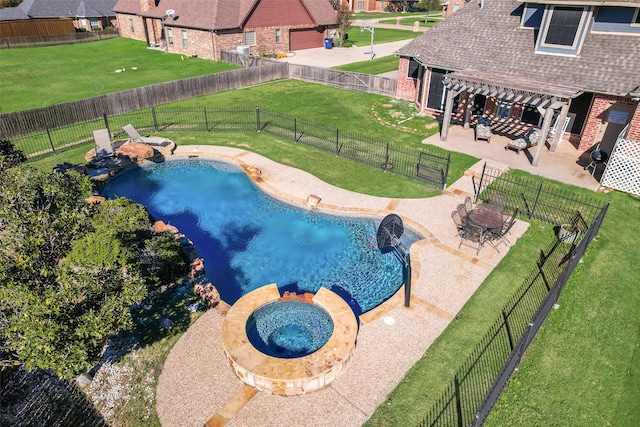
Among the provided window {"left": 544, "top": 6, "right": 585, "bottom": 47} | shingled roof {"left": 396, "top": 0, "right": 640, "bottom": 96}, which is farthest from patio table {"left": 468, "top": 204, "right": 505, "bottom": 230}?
window {"left": 544, "top": 6, "right": 585, "bottom": 47}

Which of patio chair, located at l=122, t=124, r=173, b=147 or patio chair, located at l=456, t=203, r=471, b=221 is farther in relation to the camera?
patio chair, located at l=122, t=124, r=173, b=147

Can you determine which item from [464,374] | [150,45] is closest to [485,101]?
[464,374]

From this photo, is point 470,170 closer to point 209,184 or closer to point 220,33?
point 209,184

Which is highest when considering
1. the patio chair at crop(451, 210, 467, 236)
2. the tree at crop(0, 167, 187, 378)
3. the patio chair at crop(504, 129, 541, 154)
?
the tree at crop(0, 167, 187, 378)

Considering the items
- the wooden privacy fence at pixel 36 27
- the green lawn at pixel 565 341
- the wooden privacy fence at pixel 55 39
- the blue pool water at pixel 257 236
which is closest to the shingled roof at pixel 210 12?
the wooden privacy fence at pixel 55 39

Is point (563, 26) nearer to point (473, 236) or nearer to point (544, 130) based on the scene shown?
point (544, 130)

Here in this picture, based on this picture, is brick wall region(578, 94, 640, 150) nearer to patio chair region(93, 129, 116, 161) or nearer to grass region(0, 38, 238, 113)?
patio chair region(93, 129, 116, 161)
